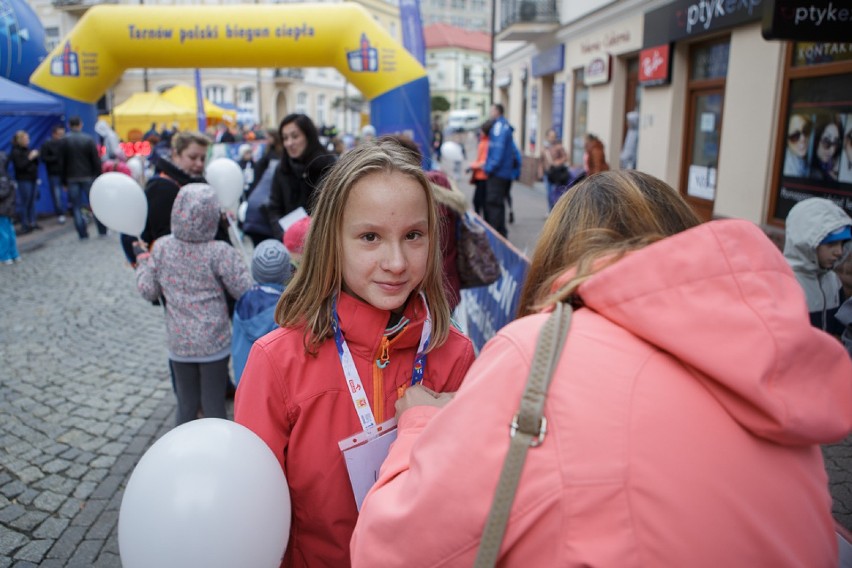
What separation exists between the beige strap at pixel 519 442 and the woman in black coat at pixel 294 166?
4045mm

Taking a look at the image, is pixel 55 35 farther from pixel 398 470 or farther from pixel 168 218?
pixel 398 470

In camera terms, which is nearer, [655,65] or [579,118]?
[655,65]

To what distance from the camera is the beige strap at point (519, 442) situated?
2.72 ft

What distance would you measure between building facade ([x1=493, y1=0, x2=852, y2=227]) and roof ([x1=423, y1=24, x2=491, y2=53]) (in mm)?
66513

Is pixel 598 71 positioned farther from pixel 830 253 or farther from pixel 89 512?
pixel 89 512

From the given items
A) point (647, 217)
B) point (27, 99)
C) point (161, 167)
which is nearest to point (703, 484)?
point (647, 217)

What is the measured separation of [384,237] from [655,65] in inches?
431

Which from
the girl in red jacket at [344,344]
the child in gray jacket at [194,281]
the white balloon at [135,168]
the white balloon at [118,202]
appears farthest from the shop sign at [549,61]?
the girl in red jacket at [344,344]

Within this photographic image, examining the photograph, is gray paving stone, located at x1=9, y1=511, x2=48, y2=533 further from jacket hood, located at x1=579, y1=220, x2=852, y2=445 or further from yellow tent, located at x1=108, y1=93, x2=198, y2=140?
yellow tent, located at x1=108, y1=93, x2=198, y2=140

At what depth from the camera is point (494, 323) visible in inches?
193

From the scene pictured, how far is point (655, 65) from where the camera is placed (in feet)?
36.2

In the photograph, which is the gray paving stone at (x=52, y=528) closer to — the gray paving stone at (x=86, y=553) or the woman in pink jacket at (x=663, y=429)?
Result: the gray paving stone at (x=86, y=553)

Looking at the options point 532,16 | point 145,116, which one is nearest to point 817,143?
point 532,16

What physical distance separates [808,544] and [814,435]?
171mm
